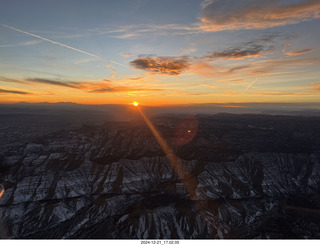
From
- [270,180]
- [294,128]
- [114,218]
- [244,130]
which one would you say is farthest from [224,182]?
[294,128]

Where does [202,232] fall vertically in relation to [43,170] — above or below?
below

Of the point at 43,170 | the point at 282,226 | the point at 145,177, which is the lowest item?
the point at 282,226

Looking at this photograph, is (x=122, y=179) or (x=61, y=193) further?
(x=122, y=179)

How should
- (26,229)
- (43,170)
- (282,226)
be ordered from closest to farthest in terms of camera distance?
1. (26,229)
2. (282,226)
3. (43,170)

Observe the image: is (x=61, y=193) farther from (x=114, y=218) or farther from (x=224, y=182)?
(x=224, y=182)

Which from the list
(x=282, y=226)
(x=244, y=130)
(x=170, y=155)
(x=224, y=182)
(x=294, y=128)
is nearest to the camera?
A: (x=282, y=226)

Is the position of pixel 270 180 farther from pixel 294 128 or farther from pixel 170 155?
pixel 294 128
